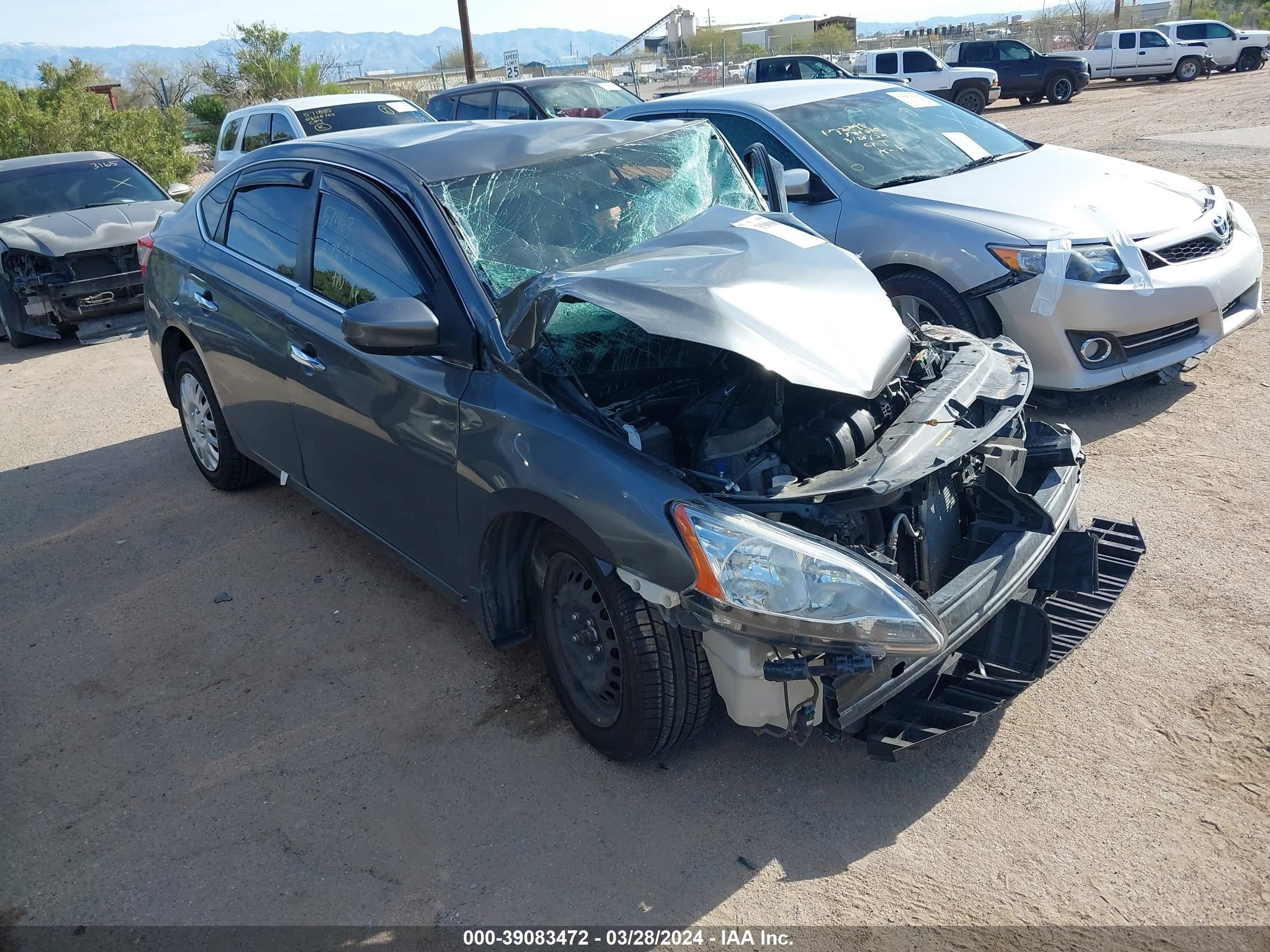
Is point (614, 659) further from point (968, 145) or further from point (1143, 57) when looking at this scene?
point (1143, 57)

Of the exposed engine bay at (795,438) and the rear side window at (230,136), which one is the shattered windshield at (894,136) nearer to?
the exposed engine bay at (795,438)

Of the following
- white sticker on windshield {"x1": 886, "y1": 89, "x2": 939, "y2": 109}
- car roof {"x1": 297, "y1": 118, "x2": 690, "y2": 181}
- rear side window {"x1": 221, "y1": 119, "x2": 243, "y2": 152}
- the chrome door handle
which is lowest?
the chrome door handle

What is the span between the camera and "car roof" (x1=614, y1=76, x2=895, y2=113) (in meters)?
6.72

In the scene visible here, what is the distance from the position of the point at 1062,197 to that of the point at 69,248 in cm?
814

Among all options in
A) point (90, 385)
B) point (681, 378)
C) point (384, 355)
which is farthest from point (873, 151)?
point (90, 385)

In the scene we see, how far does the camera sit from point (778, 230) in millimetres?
3650

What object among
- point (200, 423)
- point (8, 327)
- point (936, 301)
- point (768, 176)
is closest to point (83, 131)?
point (8, 327)

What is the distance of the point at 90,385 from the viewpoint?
8.12 meters

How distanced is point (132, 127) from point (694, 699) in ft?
57.4

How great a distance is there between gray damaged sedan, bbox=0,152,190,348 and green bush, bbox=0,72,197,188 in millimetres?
5803

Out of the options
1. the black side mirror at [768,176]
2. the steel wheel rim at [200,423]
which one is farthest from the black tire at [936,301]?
the steel wheel rim at [200,423]

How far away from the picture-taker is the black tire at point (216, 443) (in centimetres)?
524

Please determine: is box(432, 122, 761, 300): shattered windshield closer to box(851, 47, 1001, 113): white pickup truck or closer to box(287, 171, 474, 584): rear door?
box(287, 171, 474, 584): rear door

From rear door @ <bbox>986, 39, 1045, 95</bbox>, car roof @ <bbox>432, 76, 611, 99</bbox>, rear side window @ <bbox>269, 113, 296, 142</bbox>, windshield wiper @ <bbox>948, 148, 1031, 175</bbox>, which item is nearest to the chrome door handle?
windshield wiper @ <bbox>948, 148, 1031, 175</bbox>
